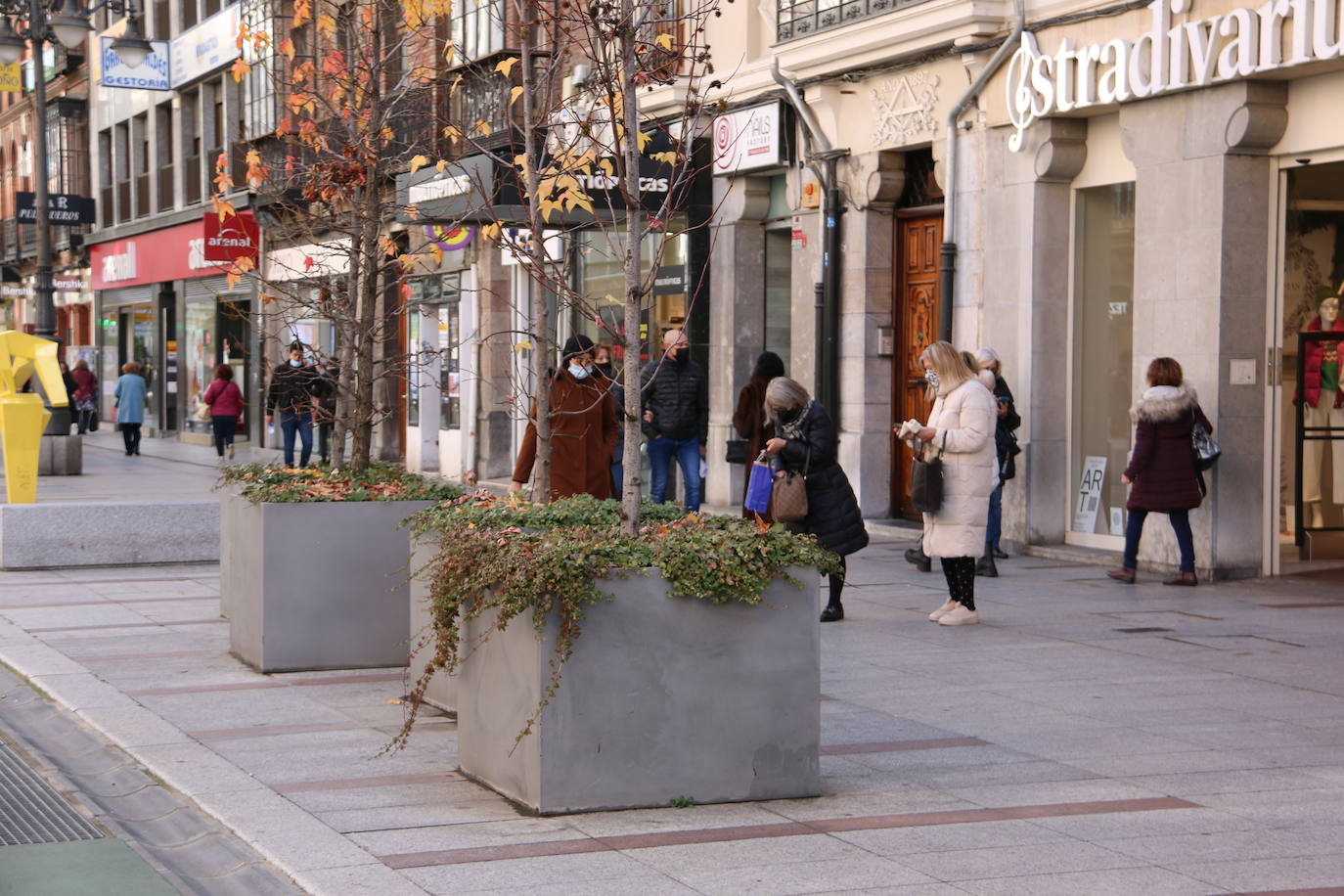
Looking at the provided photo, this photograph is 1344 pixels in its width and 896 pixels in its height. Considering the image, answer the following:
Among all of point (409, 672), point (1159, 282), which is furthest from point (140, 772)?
point (1159, 282)

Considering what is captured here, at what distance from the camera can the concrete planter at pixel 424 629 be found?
8031mm

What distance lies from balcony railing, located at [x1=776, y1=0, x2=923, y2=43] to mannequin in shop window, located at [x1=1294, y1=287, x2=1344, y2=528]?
15.2 feet

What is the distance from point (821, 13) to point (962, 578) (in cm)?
857

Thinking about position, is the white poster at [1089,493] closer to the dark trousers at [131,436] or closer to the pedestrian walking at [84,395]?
the dark trousers at [131,436]

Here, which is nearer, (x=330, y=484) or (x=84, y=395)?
(x=330, y=484)

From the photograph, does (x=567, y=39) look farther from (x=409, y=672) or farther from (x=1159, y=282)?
(x=1159, y=282)

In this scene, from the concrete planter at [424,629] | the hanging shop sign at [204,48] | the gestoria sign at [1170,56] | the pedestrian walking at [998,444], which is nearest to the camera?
the concrete planter at [424,629]

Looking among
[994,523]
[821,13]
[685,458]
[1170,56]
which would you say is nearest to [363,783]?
[994,523]

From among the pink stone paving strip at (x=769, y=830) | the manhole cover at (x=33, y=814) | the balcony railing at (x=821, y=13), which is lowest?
the manhole cover at (x=33, y=814)

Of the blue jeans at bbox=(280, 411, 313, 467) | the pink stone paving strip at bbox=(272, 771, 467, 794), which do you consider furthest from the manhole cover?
the blue jeans at bbox=(280, 411, 313, 467)

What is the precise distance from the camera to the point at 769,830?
6152 mm

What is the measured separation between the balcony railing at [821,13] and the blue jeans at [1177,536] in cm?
555

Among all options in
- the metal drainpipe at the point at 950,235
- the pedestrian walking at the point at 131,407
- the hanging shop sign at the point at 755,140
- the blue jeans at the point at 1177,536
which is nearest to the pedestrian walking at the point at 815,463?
the blue jeans at the point at 1177,536

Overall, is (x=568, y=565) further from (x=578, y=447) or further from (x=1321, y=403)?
(x=1321, y=403)
